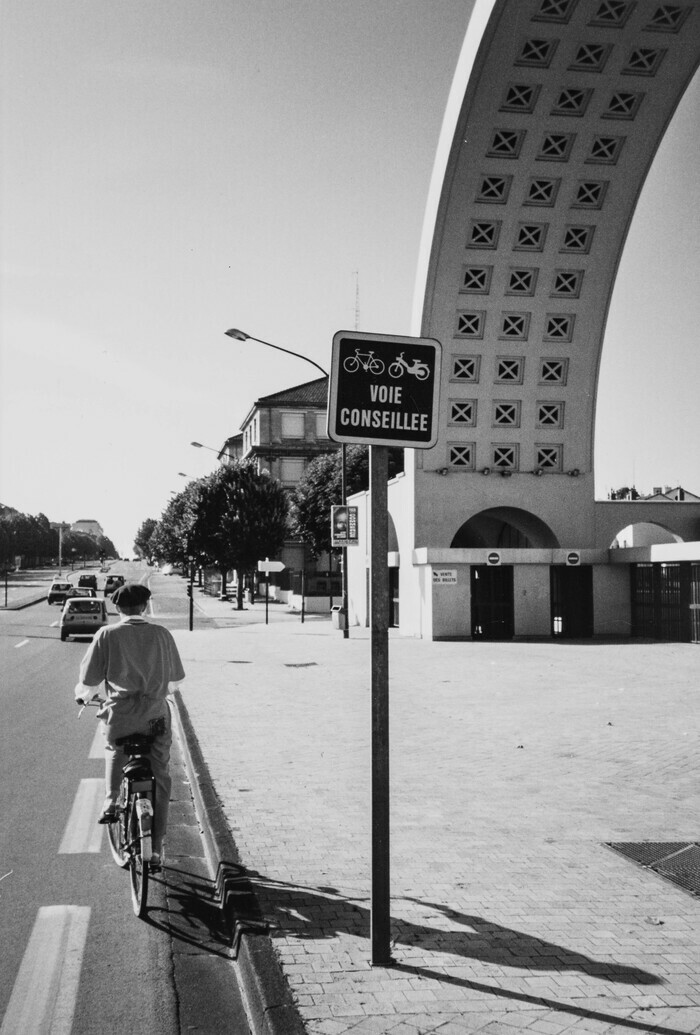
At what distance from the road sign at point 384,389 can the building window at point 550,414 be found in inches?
1030

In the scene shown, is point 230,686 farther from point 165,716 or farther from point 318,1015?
point 318,1015

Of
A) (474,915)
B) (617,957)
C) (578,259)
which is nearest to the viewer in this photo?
(617,957)

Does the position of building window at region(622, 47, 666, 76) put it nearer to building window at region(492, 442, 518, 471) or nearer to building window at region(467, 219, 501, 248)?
building window at region(467, 219, 501, 248)

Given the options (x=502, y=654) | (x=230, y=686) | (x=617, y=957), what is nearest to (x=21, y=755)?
(x=230, y=686)

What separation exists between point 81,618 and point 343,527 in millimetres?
9867

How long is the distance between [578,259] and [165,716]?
26158mm

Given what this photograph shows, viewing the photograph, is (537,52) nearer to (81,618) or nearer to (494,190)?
(494,190)

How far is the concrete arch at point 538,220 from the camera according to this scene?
24141mm

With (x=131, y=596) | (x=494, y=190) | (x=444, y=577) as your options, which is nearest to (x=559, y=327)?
(x=494, y=190)

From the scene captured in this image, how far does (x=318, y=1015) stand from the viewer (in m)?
3.67

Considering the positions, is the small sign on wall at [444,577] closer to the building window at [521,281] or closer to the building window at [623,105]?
the building window at [521,281]

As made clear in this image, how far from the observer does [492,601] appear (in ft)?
94.7

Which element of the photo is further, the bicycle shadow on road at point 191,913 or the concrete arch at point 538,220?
the concrete arch at point 538,220

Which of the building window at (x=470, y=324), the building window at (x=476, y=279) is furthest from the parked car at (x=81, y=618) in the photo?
the building window at (x=476, y=279)
